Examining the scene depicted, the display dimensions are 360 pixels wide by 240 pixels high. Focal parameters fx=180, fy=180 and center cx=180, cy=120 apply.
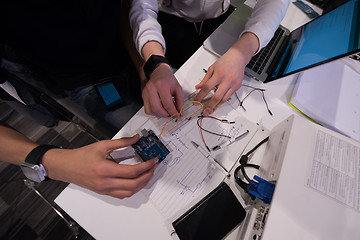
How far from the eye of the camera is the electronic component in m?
0.69

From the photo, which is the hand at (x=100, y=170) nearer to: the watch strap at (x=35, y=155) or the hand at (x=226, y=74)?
the watch strap at (x=35, y=155)

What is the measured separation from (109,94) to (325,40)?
3.34 feet

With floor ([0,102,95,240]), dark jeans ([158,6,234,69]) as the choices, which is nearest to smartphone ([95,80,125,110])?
dark jeans ([158,6,234,69])

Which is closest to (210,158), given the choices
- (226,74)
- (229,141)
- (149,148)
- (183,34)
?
(229,141)

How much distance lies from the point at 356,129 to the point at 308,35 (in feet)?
1.54

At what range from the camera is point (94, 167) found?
59cm

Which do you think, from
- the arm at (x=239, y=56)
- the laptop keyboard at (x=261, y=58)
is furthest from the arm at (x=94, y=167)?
the laptop keyboard at (x=261, y=58)

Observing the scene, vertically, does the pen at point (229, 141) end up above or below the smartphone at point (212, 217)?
above

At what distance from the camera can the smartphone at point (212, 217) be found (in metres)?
0.60

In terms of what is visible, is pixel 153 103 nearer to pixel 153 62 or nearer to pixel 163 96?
pixel 163 96

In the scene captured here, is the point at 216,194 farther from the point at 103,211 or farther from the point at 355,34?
the point at 355,34

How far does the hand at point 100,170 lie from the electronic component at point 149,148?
49 millimetres

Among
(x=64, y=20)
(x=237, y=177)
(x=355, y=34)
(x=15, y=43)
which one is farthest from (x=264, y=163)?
(x=15, y=43)

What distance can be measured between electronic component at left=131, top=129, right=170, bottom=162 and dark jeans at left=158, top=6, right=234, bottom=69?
0.92m
